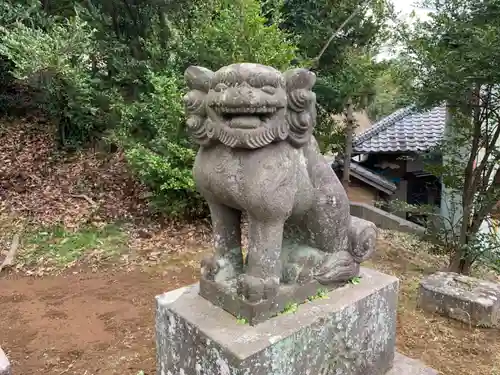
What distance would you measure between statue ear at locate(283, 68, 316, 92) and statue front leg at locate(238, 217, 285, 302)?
0.60m

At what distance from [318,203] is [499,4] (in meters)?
3.02

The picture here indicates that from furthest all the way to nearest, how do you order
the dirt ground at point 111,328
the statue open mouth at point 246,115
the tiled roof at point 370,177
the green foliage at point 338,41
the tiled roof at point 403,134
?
1. the tiled roof at point 370,177
2. the tiled roof at point 403,134
3. the green foliage at point 338,41
4. the dirt ground at point 111,328
5. the statue open mouth at point 246,115

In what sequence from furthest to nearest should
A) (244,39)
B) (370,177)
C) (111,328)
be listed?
1. (370,177)
2. (244,39)
3. (111,328)

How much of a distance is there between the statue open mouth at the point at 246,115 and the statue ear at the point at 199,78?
0.16 m

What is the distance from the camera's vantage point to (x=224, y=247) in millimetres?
2076

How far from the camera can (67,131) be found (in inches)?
296

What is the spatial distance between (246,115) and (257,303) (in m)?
0.81

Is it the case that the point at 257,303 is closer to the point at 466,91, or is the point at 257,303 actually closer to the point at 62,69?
the point at 466,91

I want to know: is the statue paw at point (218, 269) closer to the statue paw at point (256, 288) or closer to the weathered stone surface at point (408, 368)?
the statue paw at point (256, 288)

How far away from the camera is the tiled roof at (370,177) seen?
967cm

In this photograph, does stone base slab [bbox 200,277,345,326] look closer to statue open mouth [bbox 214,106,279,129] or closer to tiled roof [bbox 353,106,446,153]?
statue open mouth [bbox 214,106,279,129]

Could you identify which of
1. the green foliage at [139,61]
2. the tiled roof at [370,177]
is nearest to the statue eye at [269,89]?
the green foliage at [139,61]

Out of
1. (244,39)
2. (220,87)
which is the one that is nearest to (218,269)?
(220,87)

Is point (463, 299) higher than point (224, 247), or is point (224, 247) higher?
point (224, 247)
